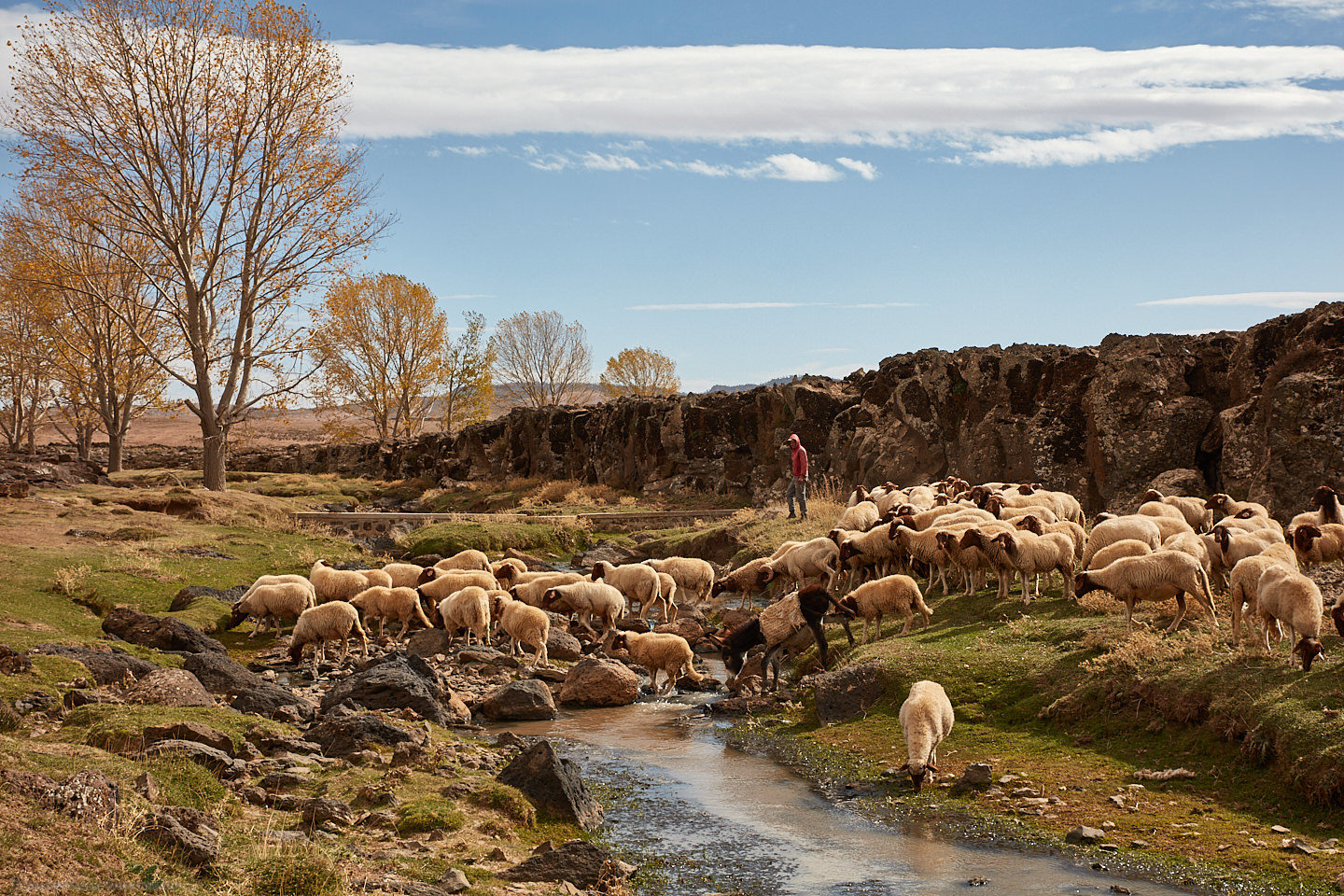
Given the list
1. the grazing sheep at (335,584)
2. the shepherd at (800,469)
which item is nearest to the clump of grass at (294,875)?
the grazing sheep at (335,584)

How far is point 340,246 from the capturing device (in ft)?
119

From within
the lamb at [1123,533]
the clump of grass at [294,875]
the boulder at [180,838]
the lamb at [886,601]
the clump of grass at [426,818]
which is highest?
the lamb at [1123,533]

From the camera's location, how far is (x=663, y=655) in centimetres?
1758

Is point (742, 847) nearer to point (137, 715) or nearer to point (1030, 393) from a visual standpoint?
point (137, 715)

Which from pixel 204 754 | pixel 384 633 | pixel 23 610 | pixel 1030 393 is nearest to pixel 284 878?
pixel 204 754

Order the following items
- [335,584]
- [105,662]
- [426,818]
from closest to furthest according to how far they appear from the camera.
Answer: [426,818] → [105,662] → [335,584]

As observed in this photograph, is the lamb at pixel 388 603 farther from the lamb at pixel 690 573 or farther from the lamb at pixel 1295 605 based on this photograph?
the lamb at pixel 1295 605

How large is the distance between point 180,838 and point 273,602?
1355cm

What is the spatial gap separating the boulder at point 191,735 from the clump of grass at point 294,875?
12.9 feet

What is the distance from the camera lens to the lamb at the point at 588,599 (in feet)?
69.6

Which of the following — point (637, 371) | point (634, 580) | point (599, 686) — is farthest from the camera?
point (637, 371)

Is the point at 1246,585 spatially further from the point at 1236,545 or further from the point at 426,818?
the point at 426,818

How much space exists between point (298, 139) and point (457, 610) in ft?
76.3

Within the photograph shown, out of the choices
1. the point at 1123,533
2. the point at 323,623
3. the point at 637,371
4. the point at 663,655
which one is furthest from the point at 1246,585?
the point at 637,371
